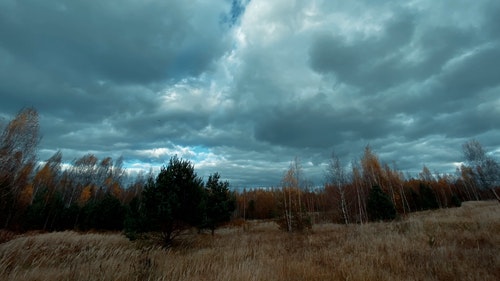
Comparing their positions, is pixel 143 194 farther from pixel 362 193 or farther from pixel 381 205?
pixel 362 193

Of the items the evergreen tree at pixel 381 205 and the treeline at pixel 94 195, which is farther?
the evergreen tree at pixel 381 205

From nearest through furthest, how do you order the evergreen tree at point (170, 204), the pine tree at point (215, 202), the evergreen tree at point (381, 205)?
1. the evergreen tree at point (170, 204)
2. the pine tree at point (215, 202)
3. the evergreen tree at point (381, 205)

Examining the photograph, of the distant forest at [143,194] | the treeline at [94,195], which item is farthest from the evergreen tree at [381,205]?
the treeline at [94,195]

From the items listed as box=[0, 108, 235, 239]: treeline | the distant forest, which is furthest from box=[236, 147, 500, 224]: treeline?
box=[0, 108, 235, 239]: treeline

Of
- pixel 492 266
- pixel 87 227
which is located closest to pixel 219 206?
pixel 492 266

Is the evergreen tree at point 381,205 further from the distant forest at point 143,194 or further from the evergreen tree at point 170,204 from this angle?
the evergreen tree at point 170,204

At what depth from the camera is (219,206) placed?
20.2m

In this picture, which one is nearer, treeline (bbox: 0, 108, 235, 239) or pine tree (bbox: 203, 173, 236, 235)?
treeline (bbox: 0, 108, 235, 239)

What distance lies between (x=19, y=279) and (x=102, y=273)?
1.23m

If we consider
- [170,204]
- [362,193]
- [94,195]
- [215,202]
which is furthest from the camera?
[94,195]

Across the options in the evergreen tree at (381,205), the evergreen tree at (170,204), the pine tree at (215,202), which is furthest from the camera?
the evergreen tree at (381,205)

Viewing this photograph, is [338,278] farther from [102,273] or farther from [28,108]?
[28,108]

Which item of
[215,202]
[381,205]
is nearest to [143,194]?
[215,202]

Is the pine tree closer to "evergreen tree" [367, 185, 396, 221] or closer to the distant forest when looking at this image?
the distant forest
